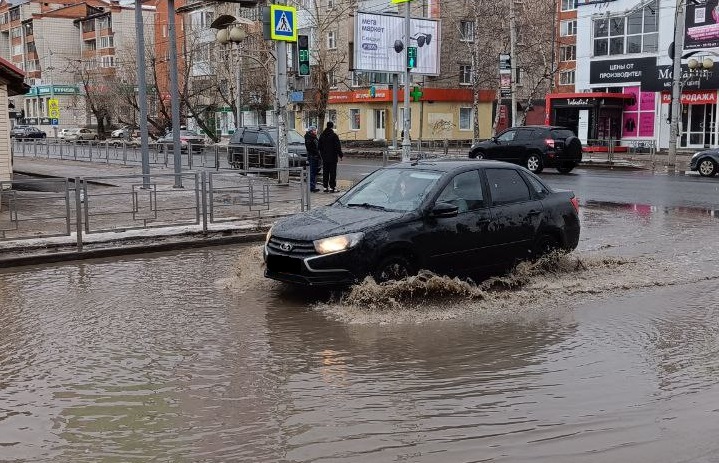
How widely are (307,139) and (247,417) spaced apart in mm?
16724

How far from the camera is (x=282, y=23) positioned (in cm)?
1975

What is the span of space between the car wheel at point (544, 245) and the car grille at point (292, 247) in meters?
3.09

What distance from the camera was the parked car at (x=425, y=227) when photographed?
8.24 meters

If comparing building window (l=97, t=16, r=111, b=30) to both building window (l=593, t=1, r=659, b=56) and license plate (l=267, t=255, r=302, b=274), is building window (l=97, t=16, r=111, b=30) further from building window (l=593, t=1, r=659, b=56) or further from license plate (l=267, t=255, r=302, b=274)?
license plate (l=267, t=255, r=302, b=274)

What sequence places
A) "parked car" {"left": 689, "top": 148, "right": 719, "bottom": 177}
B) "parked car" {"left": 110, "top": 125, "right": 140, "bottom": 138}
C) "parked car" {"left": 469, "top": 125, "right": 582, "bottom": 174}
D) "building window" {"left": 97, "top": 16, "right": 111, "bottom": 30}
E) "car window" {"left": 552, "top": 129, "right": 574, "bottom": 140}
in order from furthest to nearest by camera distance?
"building window" {"left": 97, "top": 16, "right": 111, "bottom": 30} < "parked car" {"left": 110, "top": 125, "right": 140, "bottom": 138} < "car window" {"left": 552, "top": 129, "right": 574, "bottom": 140} < "parked car" {"left": 469, "top": 125, "right": 582, "bottom": 174} < "parked car" {"left": 689, "top": 148, "right": 719, "bottom": 177}

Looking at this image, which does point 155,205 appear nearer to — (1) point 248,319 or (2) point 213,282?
(2) point 213,282

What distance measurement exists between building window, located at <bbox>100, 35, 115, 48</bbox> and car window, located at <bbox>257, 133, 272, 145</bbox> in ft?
215

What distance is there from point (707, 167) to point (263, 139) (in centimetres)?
1550

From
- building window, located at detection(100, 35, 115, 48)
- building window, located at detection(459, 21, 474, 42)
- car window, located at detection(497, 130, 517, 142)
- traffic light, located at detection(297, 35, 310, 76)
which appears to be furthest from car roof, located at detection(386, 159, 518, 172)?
building window, located at detection(100, 35, 115, 48)

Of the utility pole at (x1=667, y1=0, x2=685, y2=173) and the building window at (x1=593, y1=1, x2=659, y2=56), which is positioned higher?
the building window at (x1=593, y1=1, x2=659, y2=56)

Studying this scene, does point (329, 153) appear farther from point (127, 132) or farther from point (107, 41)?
point (107, 41)

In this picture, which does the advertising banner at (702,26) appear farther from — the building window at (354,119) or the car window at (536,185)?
the car window at (536,185)

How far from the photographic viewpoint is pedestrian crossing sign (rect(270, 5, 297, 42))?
64.4ft

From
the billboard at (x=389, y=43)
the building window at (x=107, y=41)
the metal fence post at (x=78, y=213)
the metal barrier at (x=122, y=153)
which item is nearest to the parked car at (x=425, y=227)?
the metal fence post at (x=78, y=213)
